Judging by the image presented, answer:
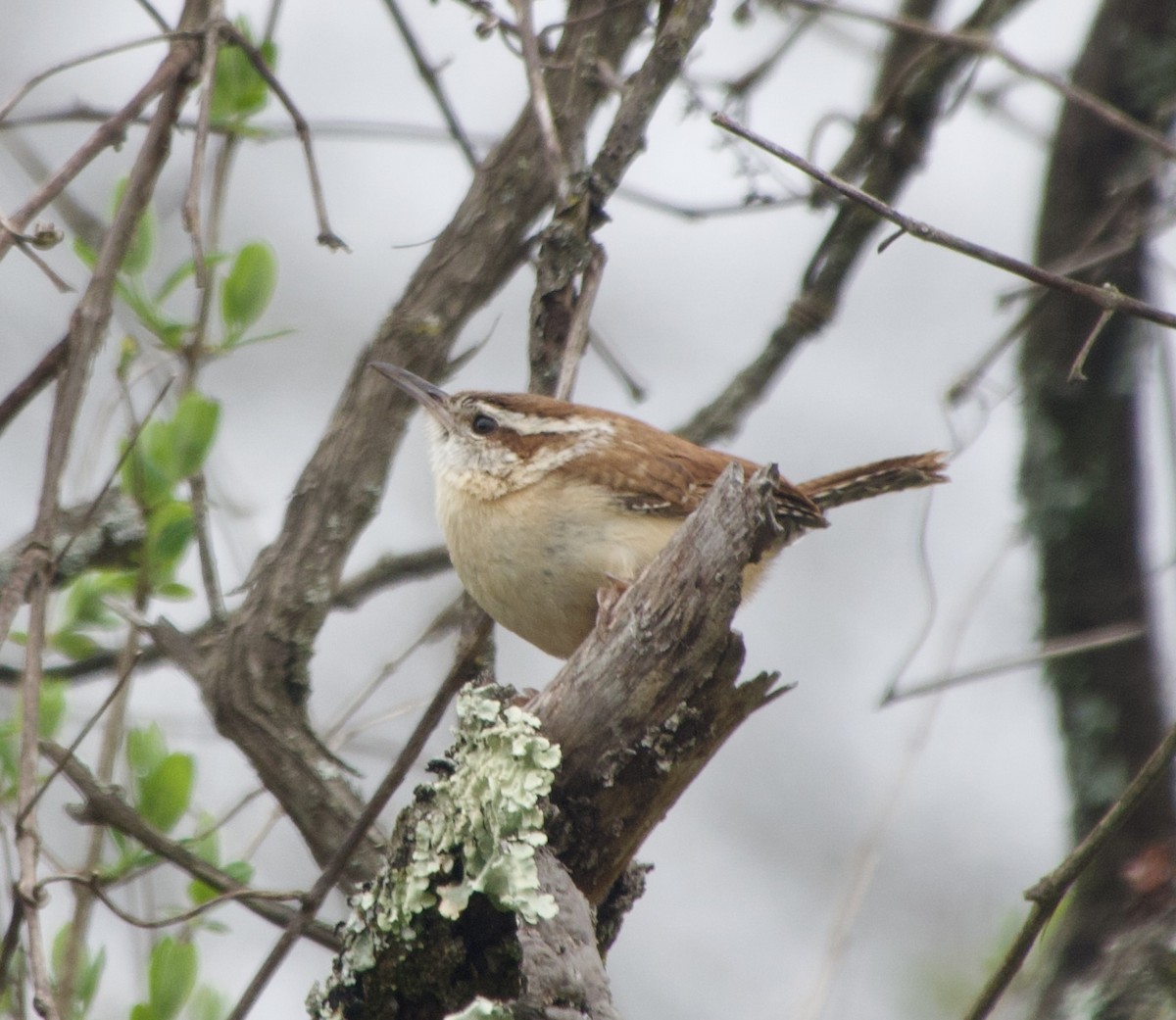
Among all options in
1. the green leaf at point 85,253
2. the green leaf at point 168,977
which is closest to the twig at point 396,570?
the green leaf at point 85,253

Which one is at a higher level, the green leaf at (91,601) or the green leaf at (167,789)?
the green leaf at (91,601)

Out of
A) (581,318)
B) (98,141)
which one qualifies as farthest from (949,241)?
(98,141)

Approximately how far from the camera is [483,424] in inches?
151

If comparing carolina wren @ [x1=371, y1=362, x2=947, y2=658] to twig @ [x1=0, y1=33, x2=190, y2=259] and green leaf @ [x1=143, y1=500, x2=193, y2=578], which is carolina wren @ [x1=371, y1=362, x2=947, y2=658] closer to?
green leaf @ [x1=143, y1=500, x2=193, y2=578]

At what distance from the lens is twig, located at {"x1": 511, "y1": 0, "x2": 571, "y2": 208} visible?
10.5ft

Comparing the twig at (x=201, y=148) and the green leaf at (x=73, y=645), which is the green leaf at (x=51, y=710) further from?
the twig at (x=201, y=148)

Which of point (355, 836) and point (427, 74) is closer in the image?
point (355, 836)

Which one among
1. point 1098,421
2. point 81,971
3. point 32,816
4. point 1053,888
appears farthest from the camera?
point 1098,421

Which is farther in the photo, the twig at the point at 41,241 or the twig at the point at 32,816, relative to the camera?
the twig at the point at 41,241

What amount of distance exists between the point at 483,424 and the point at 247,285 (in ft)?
2.49

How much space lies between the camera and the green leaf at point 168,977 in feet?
9.23

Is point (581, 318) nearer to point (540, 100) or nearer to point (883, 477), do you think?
point (540, 100)

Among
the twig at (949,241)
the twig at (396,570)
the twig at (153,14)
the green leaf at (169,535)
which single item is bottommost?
the twig at (949,241)

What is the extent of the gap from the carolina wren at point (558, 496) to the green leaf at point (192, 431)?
1.40 ft
